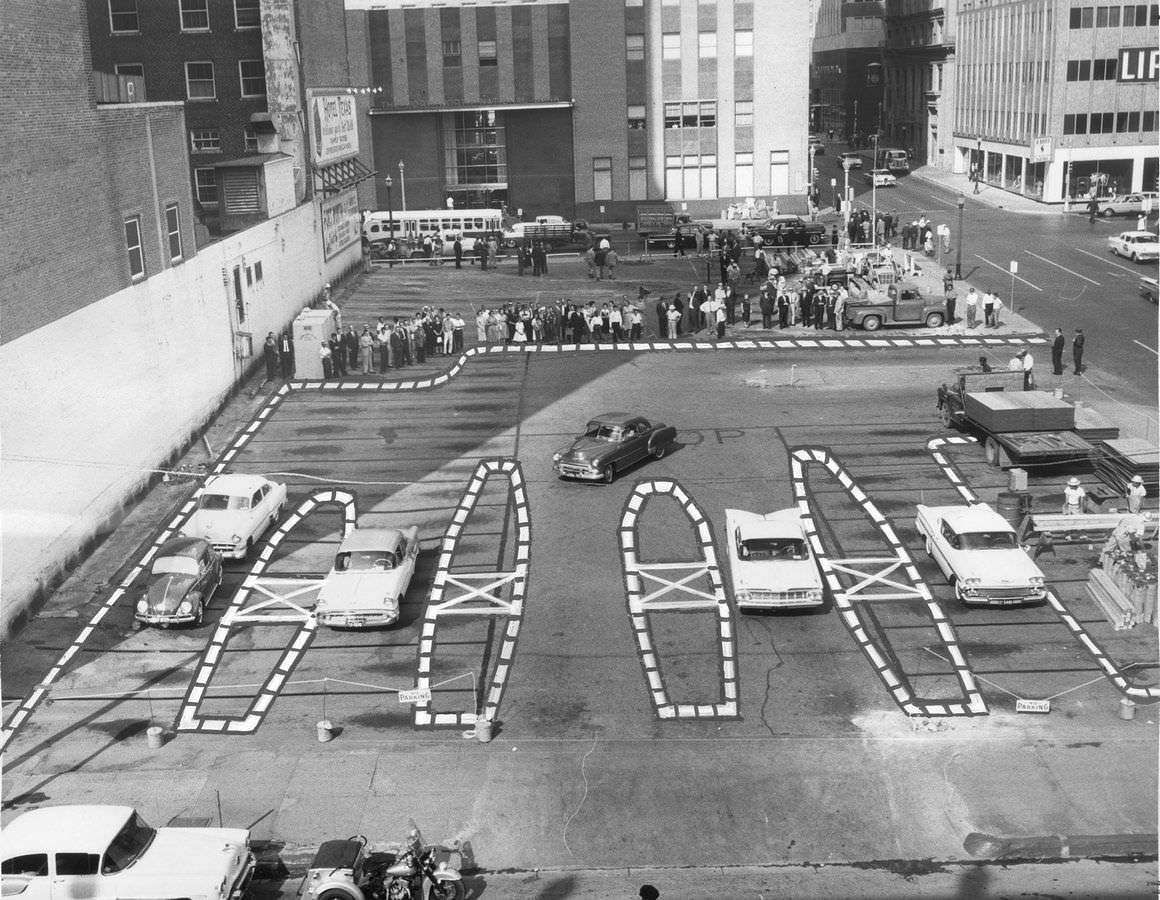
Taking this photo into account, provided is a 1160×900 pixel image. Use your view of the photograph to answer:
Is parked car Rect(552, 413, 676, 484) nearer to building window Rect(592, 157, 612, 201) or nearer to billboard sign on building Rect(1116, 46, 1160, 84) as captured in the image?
building window Rect(592, 157, 612, 201)

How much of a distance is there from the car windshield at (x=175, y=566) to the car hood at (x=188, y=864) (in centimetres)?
1064

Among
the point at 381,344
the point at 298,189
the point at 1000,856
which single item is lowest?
the point at 1000,856

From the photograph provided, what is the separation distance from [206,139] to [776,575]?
157 ft

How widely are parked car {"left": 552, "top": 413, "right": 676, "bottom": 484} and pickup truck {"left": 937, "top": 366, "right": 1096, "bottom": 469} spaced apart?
29.0 ft

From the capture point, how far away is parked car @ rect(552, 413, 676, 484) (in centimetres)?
3775

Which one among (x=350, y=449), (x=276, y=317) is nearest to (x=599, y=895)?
(x=350, y=449)

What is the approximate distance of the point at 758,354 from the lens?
52688 mm

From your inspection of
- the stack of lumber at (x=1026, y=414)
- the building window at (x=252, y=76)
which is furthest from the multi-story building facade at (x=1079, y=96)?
the stack of lumber at (x=1026, y=414)

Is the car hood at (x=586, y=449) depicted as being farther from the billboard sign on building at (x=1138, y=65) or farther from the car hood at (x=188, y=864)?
Result: the billboard sign on building at (x=1138, y=65)

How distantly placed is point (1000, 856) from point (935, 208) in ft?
255

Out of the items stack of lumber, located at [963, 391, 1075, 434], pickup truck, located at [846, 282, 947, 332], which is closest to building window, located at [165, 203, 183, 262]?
stack of lumber, located at [963, 391, 1075, 434]

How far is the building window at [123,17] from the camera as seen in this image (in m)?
67.9

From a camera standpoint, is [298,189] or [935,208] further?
[935,208]

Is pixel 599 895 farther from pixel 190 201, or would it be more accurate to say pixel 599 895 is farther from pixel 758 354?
pixel 758 354
